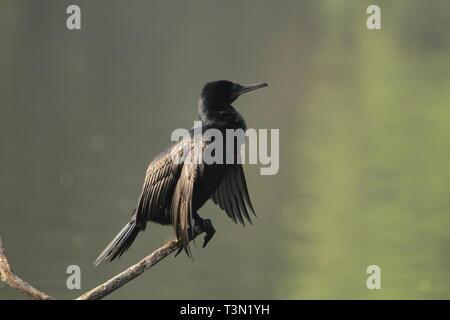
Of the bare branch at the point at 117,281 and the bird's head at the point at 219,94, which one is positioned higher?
the bird's head at the point at 219,94

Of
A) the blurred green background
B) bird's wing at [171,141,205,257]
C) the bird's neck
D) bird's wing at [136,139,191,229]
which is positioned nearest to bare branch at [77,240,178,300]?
bird's wing at [171,141,205,257]

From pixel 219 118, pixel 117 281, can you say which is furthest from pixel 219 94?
pixel 117 281

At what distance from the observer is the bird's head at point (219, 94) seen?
4988 mm

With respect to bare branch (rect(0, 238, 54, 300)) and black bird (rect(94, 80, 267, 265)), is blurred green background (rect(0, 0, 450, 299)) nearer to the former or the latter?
black bird (rect(94, 80, 267, 265))

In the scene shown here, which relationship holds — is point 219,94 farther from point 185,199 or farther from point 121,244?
point 121,244

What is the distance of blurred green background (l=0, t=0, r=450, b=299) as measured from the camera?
27.0 ft

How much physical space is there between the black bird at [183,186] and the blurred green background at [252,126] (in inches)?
118

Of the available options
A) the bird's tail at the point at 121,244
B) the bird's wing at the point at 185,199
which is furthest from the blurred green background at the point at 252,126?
the bird's wing at the point at 185,199

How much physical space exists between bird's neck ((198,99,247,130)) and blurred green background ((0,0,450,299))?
3031 millimetres

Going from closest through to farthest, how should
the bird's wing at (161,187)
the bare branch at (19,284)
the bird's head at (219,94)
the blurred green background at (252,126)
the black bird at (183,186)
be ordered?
1. the bare branch at (19,284)
2. the black bird at (183,186)
3. the bird's wing at (161,187)
4. the bird's head at (219,94)
5. the blurred green background at (252,126)

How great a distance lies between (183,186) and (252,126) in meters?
6.96

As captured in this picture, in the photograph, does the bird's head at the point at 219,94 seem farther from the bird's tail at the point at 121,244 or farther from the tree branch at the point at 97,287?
the tree branch at the point at 97,287
